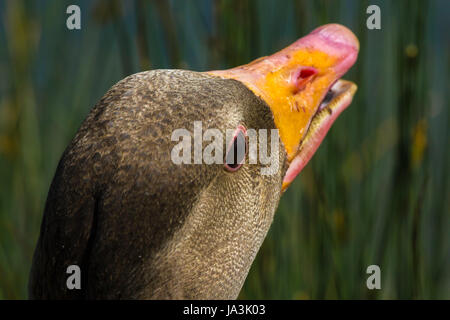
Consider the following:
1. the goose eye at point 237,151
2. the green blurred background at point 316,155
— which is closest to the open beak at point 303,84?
the goose eye at point 237,151

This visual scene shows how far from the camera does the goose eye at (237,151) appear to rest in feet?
4.81

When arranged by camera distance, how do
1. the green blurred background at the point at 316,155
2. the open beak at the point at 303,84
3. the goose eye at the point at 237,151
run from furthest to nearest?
the green blurred background at the point at 316,155 → the open beak at the point at 303,84 → the goose eye at the point at 237,151

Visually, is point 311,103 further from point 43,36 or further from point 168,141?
point 43,36

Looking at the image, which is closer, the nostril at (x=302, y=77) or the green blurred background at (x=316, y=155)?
the nostril at (x=302, y=77)

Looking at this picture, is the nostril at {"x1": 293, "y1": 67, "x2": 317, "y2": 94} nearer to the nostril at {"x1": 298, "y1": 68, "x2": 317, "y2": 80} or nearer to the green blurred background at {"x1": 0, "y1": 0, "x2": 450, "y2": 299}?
the nostril at {"x1": 298, "y1": 68, "x2": 317, "y2": 80}

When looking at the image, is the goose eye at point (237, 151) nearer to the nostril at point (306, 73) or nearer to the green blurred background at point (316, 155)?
the nostril at point (306, 73)

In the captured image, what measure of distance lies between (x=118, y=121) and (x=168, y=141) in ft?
0.36

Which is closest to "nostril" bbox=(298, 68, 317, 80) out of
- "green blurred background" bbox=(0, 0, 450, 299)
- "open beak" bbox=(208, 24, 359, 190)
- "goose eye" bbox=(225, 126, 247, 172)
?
"open beak" bbox=(208, 24, 359, 190)

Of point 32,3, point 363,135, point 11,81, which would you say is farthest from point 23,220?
point 363,135

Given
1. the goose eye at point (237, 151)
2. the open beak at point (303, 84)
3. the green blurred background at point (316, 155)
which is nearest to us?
the goose eye at point (237, 151)

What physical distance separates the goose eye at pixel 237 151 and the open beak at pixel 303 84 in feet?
0.44

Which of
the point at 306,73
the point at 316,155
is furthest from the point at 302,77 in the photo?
the point at 316,155

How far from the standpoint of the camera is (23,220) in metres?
2.78

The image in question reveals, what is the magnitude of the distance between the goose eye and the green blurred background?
73 cm
